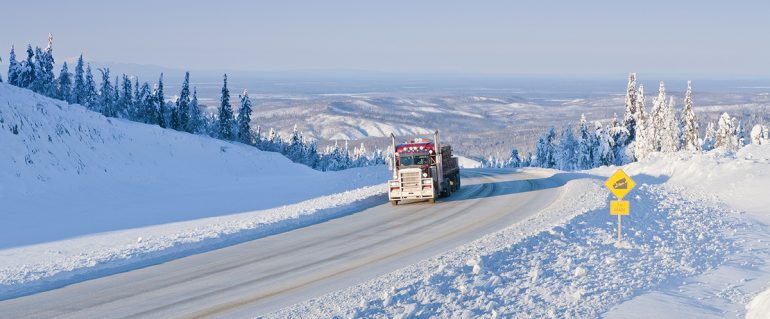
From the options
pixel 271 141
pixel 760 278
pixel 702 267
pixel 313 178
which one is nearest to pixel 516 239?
pixel 702 267

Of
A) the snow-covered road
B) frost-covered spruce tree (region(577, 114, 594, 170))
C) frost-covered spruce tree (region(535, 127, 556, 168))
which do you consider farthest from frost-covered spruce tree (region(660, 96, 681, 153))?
the snow-covered road

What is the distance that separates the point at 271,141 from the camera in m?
116

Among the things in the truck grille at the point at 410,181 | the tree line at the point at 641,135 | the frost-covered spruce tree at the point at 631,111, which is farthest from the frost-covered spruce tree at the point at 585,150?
the truck grille at the point at 410,181

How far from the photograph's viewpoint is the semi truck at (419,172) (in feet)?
98.5

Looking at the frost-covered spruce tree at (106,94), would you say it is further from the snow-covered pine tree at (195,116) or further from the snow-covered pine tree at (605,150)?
the snow-covered pine tree at (605,150)

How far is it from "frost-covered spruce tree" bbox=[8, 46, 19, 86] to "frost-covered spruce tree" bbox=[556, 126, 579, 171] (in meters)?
74.9

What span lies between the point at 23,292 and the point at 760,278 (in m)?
16.2

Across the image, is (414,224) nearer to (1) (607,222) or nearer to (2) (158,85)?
(1) (607,222)

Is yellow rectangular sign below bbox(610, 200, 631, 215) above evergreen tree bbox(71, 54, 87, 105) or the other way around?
the other way around

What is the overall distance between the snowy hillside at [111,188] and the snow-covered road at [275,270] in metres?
1.83

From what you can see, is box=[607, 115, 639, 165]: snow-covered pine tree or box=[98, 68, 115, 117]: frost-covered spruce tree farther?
box=[98, 68, 115, 117]: frost-covered spruce tree

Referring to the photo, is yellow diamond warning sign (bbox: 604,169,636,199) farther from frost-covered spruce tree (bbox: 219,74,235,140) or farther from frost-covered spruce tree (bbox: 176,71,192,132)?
frost-covered spruce tree (bbox: 176,71,192,132)

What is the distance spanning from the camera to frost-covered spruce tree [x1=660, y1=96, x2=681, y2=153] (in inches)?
3275

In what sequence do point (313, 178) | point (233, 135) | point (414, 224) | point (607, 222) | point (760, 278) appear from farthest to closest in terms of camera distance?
point (233, 135)
point (313, 178)
point (414, 224)
point (607, 222)
point (760, 278)
